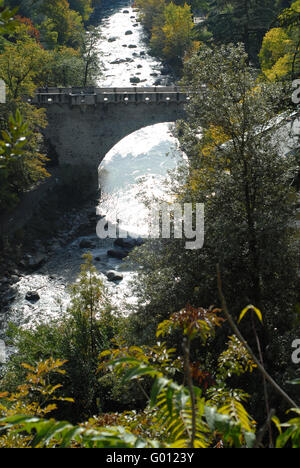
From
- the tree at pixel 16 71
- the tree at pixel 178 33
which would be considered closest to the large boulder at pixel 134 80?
the tree at pixel 178 33

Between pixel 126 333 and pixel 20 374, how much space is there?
9.41 ft

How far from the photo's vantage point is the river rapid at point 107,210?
2228cm

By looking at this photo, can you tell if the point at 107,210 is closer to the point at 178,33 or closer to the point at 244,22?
the point at 244,22

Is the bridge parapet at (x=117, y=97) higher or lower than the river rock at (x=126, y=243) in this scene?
higher

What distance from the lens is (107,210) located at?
31.9m

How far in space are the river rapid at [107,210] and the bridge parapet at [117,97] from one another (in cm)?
392

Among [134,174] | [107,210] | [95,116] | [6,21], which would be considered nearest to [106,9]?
[95,116]

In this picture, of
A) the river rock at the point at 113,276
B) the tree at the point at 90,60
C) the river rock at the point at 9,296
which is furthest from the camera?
the tree at the point at 90,60

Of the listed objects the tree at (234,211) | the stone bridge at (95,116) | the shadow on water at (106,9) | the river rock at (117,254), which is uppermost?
the shadow on water at (106,9)

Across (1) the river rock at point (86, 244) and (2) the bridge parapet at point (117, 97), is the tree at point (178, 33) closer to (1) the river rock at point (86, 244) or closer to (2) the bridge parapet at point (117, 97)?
(2) the bridge parapet at point (117, 97)

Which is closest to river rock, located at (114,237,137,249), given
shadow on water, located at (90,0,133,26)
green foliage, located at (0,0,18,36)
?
green foliage, located at (0,0,18,36)

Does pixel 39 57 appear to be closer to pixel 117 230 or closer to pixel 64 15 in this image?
pixel 117 230

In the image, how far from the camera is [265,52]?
111ft

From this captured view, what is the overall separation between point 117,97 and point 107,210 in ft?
25.5
